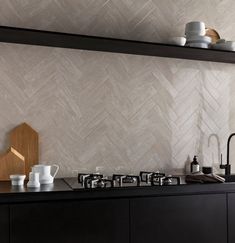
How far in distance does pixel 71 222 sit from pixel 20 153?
2.48ft

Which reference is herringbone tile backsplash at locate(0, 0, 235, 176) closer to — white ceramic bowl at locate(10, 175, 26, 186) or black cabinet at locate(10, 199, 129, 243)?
white ceramic bowl at locate(10, 175, 26, 186)

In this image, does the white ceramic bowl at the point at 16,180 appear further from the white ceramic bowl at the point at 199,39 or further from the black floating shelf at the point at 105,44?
the white ceramic bowl at the point at 199,39

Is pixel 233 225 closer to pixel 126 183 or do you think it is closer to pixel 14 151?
pixel 126 183

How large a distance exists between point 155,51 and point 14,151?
130 cm

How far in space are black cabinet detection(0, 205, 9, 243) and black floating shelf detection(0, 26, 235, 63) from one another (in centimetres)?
111

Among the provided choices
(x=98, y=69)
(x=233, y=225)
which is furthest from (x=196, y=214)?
(x=98, y=69)

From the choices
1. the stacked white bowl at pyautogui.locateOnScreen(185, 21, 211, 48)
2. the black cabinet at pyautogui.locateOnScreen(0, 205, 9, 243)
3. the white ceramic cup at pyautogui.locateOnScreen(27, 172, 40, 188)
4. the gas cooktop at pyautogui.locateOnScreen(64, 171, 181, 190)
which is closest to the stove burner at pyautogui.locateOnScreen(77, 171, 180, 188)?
the gas cooktop at pyautogui.locateOnScreen(64, 171, 181, 190)

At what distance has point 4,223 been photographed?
81.1 inches

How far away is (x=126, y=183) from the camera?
2490mm

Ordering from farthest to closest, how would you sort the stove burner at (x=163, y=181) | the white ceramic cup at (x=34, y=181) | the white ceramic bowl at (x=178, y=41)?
the white ceramic bowl at (x=178, y=41), the stove burner at (x=163, y=181), the white ceramic cup at (x=34, y=181)

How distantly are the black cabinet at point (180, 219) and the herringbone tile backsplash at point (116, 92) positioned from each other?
679 millimetres

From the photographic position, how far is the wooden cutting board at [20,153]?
2627 mm

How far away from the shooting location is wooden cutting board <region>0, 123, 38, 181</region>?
2627mm

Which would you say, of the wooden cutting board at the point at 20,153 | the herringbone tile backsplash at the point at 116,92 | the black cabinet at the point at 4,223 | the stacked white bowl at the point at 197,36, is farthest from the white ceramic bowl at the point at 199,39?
the black cabinet at the point at 4,223
